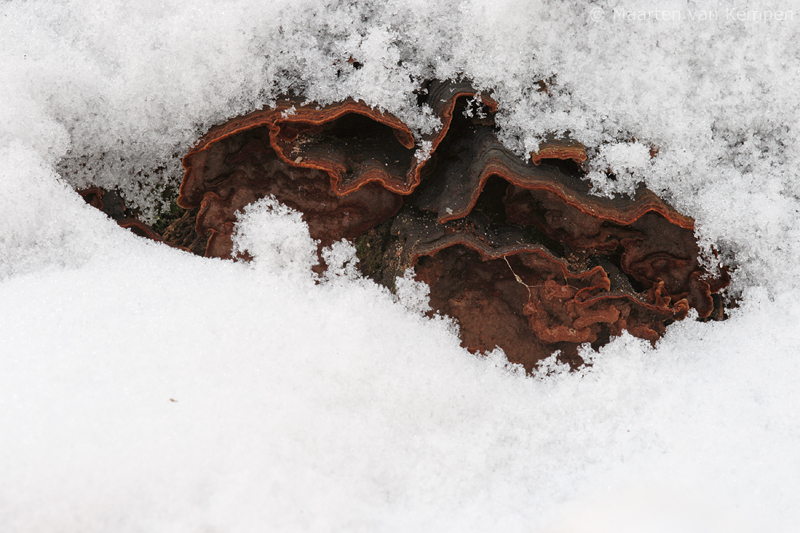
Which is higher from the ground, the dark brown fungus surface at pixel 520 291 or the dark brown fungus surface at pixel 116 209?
the dark brown fungus surface at pixel 116 209

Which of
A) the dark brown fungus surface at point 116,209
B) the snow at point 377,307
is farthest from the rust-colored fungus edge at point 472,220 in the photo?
the dark brown fungus surface at point 116,209

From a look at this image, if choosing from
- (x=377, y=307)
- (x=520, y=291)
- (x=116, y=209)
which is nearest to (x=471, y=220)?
(x=520, y=291)

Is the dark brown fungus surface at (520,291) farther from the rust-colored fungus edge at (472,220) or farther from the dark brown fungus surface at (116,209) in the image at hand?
the dark brown fungus surface at (116,209)

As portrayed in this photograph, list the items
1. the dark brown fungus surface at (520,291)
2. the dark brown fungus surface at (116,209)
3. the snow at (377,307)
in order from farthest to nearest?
1. the dark brown fungus surface at (116,209)
2. the dark brown fungus surface at (520,291)
3. the snow at (377,307)

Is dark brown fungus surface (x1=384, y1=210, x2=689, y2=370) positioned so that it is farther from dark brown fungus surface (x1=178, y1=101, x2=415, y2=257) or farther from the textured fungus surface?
dark brown fungus surface (x1=178, y1=101, x2=415, y2=257)

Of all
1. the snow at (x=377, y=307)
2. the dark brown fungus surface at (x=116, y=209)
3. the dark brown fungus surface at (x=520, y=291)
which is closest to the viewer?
the snow at (x=377, y=307)

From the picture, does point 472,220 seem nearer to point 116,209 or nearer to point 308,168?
point 308,168
